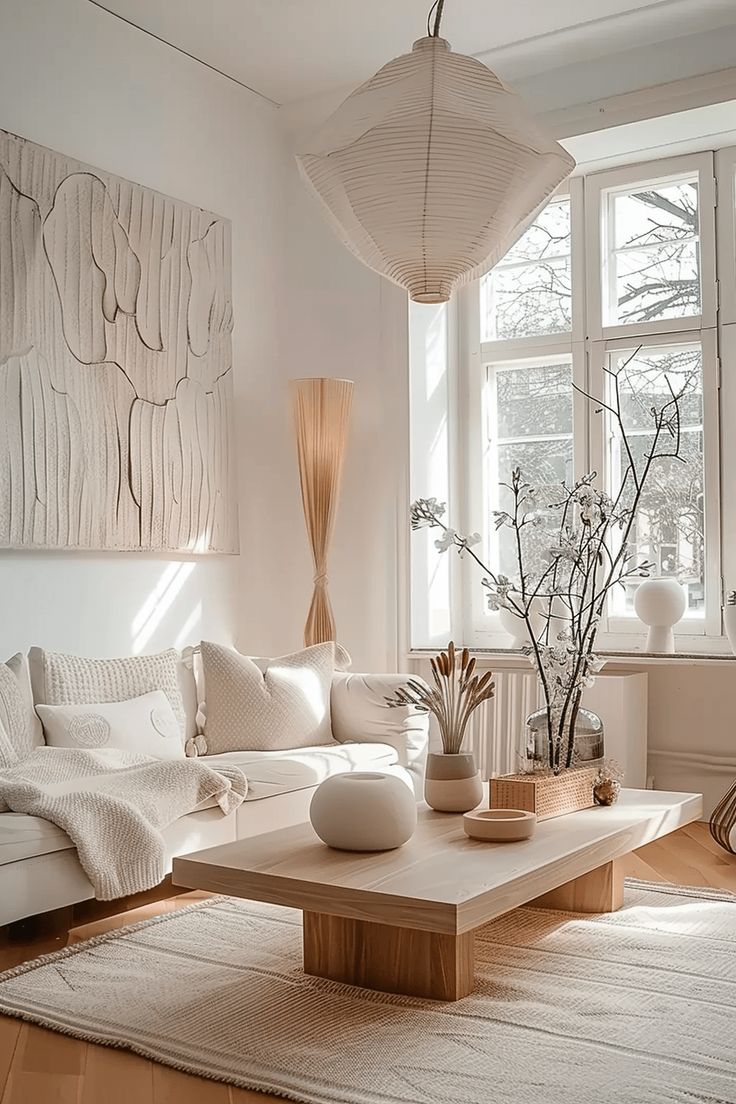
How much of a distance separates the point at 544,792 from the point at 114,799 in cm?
117

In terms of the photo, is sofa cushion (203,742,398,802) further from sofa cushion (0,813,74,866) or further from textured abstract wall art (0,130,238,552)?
textured abstract wall art (0,130,238,552)

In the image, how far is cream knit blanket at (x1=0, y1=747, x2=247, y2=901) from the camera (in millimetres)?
3072

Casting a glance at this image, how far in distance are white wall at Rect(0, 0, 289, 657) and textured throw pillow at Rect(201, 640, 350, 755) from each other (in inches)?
20.5

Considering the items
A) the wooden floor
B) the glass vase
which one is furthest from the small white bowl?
the wooden floor

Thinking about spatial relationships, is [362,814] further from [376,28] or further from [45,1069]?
[376,28]

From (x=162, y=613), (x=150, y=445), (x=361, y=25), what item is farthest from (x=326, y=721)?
(x=361, y=25)

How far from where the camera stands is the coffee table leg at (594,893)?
326 centimetres

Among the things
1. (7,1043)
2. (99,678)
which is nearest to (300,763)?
(99,678)

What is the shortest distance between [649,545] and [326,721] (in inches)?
68.4

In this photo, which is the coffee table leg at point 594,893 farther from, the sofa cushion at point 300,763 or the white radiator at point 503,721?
the white radiator at point 503,721

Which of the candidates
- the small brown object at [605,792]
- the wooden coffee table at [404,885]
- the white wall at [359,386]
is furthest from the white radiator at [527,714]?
the wooden coffee table at [404,885]

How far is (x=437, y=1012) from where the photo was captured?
246cm

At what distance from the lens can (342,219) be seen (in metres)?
3.23

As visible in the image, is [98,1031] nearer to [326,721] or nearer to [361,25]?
[326,721]
